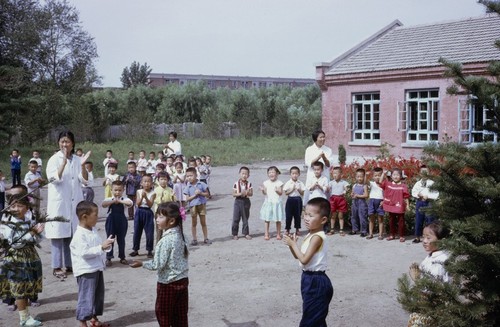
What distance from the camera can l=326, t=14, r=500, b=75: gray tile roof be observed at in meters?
19.7

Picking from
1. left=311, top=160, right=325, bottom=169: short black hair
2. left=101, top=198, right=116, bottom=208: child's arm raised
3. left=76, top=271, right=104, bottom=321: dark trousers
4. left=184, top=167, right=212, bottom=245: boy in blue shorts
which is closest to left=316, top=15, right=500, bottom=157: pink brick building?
left=311, top=160, right=325, bottom=169: short black hair

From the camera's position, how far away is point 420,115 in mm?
20297

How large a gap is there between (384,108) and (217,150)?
16.8 meters

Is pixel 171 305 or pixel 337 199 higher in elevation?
pixel 337 199

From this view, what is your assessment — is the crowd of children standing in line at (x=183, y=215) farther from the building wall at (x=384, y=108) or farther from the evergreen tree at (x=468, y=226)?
the building wall at (x=384, y=108)

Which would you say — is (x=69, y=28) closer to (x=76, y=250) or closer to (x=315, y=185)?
(x=315, y=185)

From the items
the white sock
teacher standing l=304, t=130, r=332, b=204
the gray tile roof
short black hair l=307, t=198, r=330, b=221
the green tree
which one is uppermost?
the green tree

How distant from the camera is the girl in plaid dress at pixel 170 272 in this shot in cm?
525

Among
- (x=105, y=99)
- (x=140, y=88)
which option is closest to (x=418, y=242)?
(x=105, y=99)

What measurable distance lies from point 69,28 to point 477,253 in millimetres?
46175

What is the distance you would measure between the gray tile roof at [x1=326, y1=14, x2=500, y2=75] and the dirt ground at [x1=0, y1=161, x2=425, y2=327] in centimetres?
1142

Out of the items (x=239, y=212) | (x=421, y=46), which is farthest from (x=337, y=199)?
(x=421, y=46)

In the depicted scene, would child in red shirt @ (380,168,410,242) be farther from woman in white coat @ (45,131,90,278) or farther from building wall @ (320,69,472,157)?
building wall @ (320,69,472,157)

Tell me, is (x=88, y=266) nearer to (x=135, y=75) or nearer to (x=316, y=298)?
(x=316, y=298)
